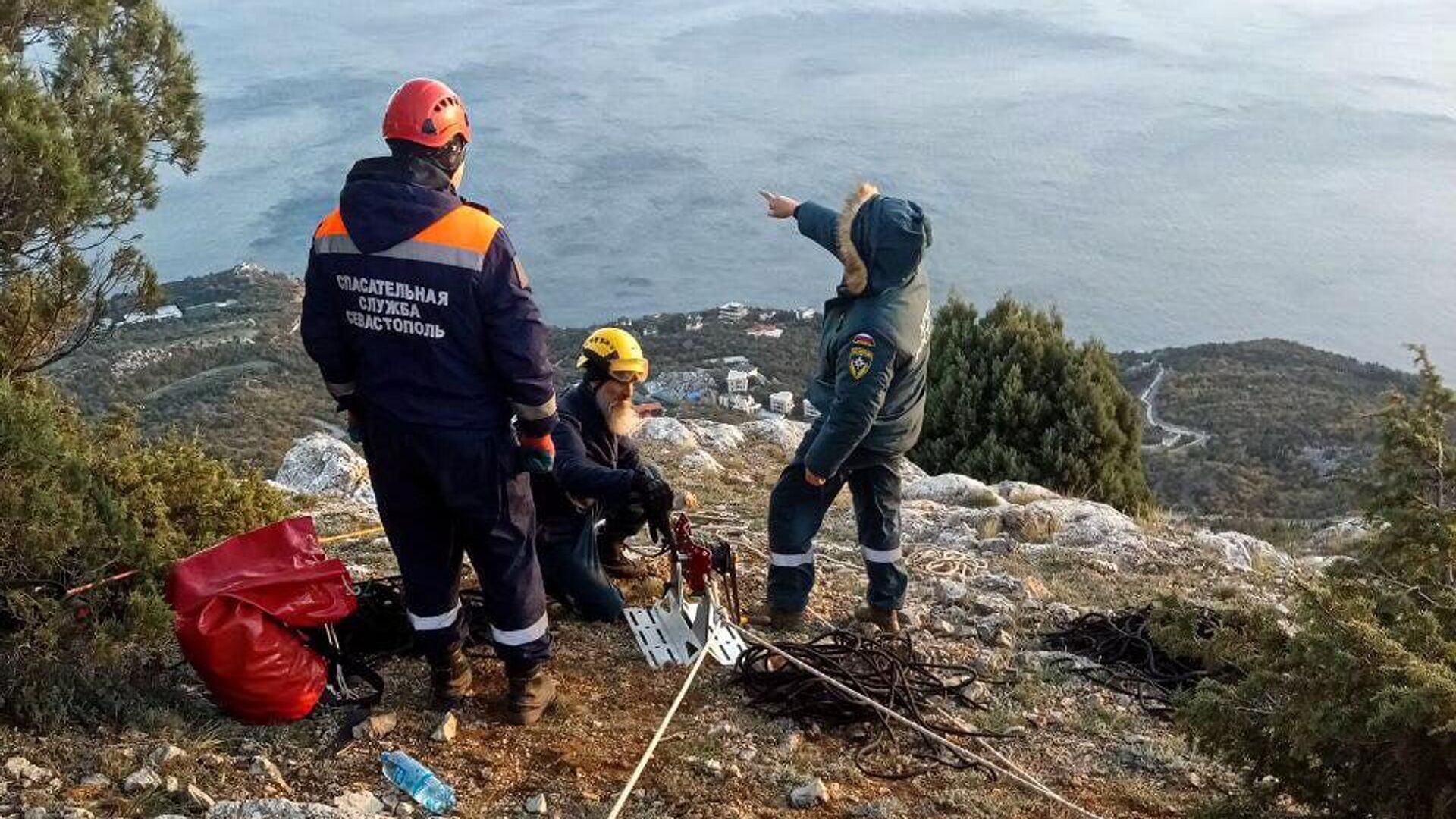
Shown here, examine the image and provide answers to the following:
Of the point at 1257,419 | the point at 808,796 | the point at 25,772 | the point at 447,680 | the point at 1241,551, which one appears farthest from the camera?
the point at 1257,419

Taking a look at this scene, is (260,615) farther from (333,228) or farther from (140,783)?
(333,228)

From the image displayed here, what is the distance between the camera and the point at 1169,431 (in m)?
35.0

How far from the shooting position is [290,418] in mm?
29922

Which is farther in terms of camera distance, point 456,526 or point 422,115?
point 456,526

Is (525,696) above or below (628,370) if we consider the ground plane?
below

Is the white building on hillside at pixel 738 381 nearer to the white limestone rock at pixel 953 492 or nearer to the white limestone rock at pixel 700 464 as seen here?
the white limestone rock at pixel 700 464

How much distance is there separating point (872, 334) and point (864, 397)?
288mm

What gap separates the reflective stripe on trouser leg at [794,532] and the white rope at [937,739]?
2.47 feet

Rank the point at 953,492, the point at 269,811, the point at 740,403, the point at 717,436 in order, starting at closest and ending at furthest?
1. the point at 269,811
2. the point at 953,492
3. the point at 717,436
4. the point at 740,403

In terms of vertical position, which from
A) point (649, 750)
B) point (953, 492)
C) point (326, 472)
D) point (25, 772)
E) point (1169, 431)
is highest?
point (25, 772)

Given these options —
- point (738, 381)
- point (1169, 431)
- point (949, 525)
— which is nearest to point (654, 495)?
point (949, 525)

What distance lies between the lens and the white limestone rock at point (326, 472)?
970 cm

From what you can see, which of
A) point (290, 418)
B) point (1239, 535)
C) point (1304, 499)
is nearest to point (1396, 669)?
point (1239, 535)

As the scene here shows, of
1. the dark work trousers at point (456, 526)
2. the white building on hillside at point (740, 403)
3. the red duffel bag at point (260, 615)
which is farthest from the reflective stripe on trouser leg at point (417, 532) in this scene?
the white building on hillside at point (740, 403)
